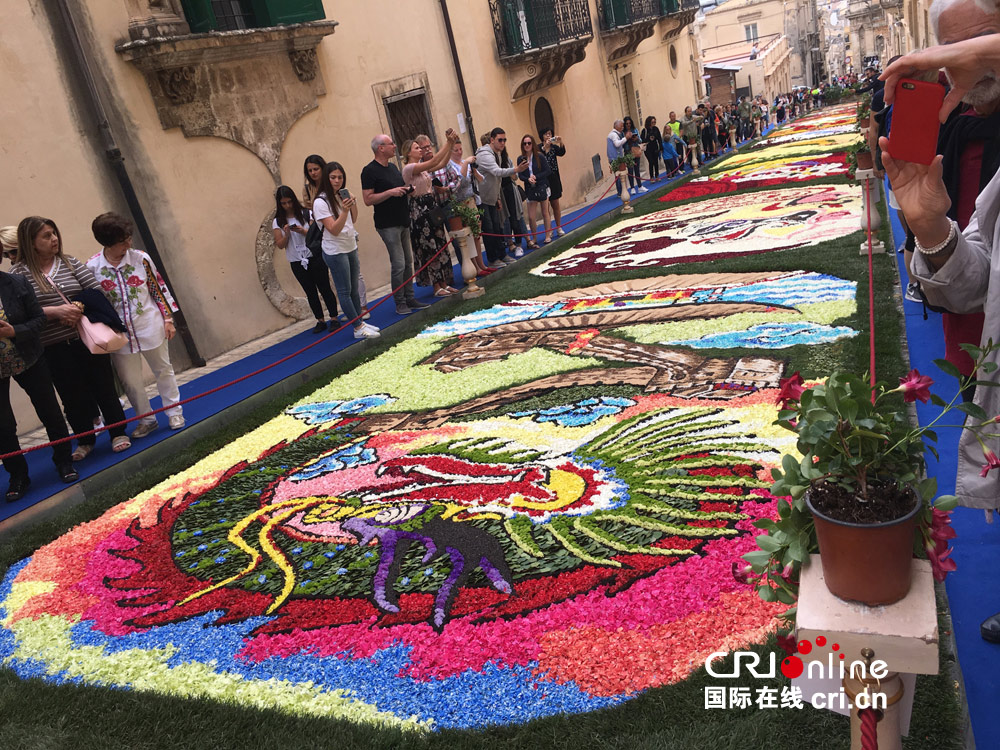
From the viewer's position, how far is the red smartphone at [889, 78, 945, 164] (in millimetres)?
1808

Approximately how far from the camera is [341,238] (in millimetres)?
8344

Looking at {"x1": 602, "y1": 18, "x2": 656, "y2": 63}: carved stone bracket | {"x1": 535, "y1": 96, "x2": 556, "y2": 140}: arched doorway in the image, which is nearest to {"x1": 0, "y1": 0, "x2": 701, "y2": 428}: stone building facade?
{"x1": 535, "y1": 96, "x2": 556, "y2": 140}: arched doorway

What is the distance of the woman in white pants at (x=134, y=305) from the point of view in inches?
242

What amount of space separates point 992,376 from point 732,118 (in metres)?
26.7

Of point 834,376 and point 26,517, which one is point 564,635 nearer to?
point 834,376

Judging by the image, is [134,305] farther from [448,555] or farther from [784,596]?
[784,596]

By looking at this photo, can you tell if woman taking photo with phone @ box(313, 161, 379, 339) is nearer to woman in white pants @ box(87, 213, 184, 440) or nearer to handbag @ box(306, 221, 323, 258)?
handbag @ box(306, 221, 323, 258)

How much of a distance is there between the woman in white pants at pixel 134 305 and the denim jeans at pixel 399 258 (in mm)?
3052

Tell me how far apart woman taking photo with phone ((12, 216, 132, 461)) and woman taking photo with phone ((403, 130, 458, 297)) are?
12.9ft

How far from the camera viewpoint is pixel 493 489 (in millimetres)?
4348

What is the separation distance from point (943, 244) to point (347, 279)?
7.10 meters

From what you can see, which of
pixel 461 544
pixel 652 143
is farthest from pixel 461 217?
pixel 652 143

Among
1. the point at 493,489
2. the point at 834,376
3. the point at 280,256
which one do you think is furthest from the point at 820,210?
the point at 834,376

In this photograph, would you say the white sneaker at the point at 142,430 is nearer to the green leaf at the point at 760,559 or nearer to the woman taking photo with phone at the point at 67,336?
the woman taking photo with phone at the point at 67,336
